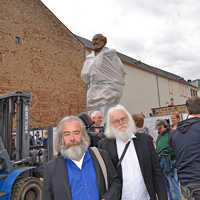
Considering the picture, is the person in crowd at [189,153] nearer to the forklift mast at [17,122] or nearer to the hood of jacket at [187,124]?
the hood of jacket at [187,124]

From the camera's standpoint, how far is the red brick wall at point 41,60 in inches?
569

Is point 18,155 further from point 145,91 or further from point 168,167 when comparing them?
point 145,91

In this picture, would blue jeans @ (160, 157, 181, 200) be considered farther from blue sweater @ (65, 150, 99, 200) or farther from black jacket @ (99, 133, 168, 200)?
blue sweater @ (65, 150, 99, 200)

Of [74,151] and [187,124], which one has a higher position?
[187,124]

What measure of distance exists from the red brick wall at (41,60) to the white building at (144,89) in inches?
111

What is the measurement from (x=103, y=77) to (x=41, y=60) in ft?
35.4

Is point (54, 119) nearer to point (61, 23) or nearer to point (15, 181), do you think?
point (61, 23)

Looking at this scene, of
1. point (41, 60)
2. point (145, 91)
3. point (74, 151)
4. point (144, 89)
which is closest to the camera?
point (74, 151)

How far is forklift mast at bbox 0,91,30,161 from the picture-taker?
5125 mm

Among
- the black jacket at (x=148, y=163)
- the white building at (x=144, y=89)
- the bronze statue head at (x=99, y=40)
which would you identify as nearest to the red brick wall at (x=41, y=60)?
the white building at (x=144, y=89)

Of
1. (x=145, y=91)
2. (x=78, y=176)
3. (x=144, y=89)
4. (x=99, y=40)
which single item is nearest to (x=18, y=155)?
(x=99, y=40)

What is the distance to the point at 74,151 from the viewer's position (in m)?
2.00

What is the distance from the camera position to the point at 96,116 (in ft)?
14.1

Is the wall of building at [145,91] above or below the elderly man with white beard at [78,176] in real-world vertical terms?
A: above
